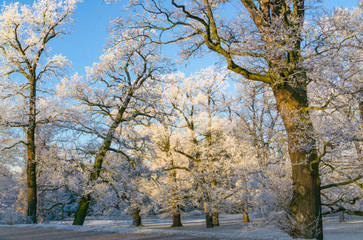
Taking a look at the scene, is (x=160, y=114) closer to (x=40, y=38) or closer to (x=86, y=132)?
(x=86, y=132)

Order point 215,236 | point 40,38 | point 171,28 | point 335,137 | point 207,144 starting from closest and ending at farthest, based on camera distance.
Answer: point 215,236
point 335,137
point 171,28
point 40,38
point 207,144

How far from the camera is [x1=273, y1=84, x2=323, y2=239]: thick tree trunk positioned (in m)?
6.65

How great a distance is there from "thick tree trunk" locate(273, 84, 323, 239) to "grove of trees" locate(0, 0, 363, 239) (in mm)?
32

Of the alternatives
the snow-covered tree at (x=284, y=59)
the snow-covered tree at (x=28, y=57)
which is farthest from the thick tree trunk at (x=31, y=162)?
the snow-covered tree at (x=284, y=59)

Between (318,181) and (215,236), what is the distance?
358 centimetres

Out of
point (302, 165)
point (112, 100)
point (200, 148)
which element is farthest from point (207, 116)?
point (302, 165)

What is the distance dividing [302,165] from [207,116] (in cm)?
1703

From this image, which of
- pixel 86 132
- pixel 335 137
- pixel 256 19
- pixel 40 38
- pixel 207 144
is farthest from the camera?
pixel 207 144

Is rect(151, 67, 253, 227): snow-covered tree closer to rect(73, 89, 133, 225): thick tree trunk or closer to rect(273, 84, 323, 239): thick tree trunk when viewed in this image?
rect(73, 89, 133, 225): thick tree trunk

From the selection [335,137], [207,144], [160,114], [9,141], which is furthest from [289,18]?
[9,141]

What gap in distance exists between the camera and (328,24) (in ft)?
22.7

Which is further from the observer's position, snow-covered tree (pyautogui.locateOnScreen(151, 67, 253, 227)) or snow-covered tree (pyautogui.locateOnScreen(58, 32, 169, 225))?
snow-covered tree (pyautogui.locateOnScreen(151, 67, 253, 227))

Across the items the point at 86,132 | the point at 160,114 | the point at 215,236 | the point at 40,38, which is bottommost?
the point at 215,236

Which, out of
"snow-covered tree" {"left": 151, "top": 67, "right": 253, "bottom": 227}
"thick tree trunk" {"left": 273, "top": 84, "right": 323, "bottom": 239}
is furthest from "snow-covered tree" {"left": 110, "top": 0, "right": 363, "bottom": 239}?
"snow-covered tree" {"left": 151, "top": 67, "right": 253, "bottom": 227}
